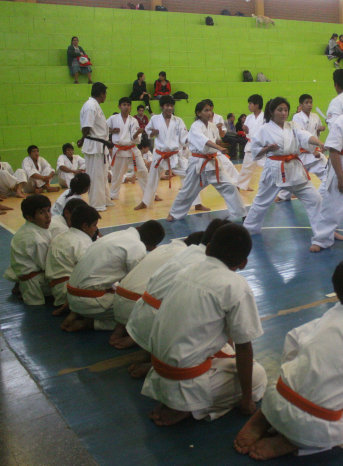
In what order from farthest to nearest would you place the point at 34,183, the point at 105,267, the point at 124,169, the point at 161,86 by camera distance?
the point at 161,86 < the point at 34,183 < the point at 124,169 < the point at 105,267

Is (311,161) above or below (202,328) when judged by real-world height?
above

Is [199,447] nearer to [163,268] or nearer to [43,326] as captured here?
[163,268]

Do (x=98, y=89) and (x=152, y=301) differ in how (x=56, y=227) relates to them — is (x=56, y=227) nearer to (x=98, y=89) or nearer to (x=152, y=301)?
(x=152, y=301)

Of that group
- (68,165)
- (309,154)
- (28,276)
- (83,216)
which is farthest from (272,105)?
(68,165)

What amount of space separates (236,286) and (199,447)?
0.69 m

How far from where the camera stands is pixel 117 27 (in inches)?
595

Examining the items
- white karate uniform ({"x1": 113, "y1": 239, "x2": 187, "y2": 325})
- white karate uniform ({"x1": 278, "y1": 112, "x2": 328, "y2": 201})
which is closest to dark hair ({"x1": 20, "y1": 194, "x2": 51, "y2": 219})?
white karate uniform ({"x1": 113, "y1": 239, "x2": 187, "y2": 325})

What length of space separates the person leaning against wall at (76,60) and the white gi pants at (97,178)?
711 centimetres

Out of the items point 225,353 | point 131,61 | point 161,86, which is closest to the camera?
point 225,353

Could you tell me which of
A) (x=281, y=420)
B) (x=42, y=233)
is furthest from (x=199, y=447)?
(x=42, y=233)

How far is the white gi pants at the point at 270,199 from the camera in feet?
16.9

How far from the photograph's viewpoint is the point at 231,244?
220 cm

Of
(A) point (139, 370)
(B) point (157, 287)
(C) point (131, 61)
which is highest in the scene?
(C) point (131, 61)

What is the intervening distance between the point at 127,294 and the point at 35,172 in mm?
6598
